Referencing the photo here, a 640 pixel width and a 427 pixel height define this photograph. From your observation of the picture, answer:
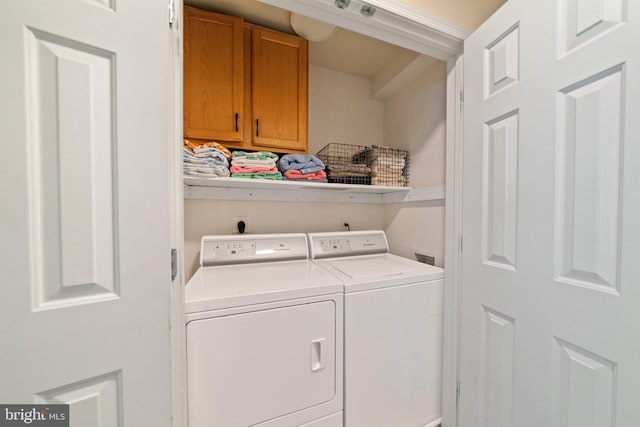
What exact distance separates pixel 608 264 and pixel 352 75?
212 cm

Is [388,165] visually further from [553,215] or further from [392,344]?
[392,344]

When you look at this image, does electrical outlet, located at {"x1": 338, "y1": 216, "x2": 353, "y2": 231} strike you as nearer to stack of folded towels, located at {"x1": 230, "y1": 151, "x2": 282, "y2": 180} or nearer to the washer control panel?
the washer control panel

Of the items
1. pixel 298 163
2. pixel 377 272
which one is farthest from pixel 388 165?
pixel 377 272

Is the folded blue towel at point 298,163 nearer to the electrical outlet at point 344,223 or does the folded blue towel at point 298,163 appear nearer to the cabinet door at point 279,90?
the cabinet door at point 279,90

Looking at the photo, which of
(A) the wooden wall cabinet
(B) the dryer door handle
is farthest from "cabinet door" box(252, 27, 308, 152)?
(B) the dryer door handle

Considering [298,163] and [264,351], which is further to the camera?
[298,163]

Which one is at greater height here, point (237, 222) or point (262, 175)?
point (262, 175)

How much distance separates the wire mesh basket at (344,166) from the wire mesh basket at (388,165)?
0.06 m

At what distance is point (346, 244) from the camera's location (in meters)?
1.75

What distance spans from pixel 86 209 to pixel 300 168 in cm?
111

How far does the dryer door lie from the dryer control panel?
2.08 ft

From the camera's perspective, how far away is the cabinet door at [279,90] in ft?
4.82

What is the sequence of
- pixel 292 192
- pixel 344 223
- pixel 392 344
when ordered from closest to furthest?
1. pixel 392 344
2. pixel 292 192
3. pixel 344 223

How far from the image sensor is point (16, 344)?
489 mm
